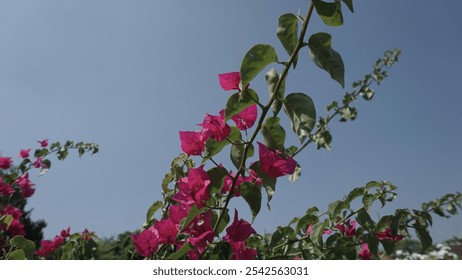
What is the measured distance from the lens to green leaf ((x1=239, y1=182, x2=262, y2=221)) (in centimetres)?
100

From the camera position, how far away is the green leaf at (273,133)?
93 centimetres

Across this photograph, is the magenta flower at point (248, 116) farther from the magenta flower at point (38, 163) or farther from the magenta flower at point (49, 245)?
the magenta flower at point (38, 163)

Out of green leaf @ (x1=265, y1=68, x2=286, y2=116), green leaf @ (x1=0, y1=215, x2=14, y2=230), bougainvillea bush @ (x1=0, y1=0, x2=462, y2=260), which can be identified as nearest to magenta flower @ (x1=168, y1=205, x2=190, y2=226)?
bougainvillea bush @ (x1=0, y1=0, x2=462, y2=260)

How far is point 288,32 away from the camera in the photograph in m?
0.84

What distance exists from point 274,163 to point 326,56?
0.29 metres

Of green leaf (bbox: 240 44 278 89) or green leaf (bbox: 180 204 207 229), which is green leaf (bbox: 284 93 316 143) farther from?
green leaf (bbox: 180 204 207 229)

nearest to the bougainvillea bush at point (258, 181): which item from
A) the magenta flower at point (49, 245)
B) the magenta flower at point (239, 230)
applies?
the magenta flower at point (239, 230)

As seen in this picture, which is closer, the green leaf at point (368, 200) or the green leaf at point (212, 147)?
the green leaf at point (212, 147)

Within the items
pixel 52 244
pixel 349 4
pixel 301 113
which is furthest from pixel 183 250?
pixel 52 244

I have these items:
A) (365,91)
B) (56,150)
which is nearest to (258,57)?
(365,91)

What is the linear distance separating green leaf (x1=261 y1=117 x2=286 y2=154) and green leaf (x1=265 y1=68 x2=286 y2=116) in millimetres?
36

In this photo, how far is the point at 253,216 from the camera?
996 mm

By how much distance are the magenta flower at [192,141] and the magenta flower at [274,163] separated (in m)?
0.19
